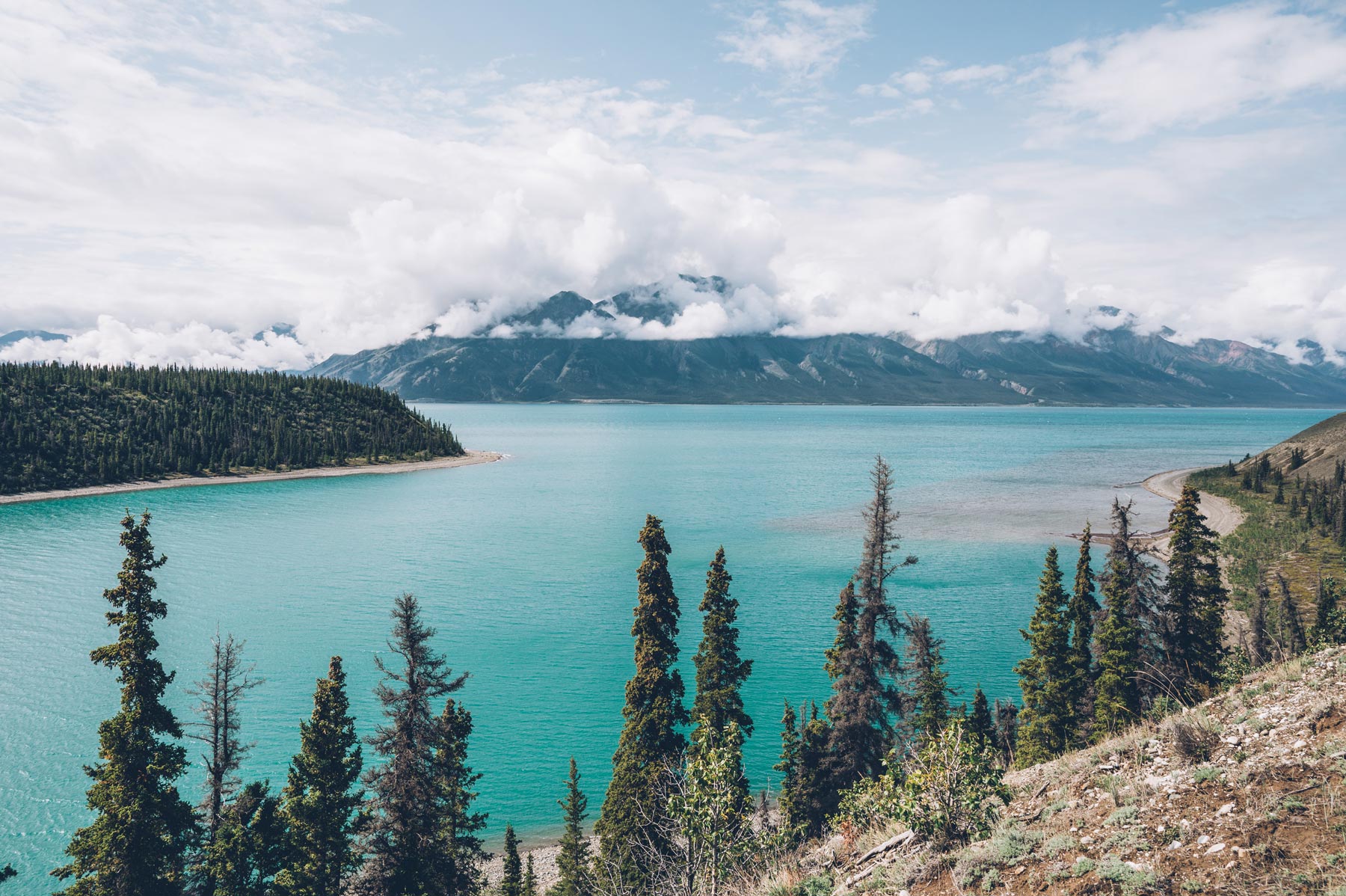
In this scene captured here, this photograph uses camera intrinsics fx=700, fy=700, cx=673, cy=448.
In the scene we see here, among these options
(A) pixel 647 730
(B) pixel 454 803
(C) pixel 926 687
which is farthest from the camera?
(C) pixel 926 687

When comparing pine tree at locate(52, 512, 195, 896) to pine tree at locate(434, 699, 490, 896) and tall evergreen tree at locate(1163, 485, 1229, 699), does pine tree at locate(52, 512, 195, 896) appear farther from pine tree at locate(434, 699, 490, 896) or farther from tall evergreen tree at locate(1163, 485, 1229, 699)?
tall evergreen tree at locate(1163, 485, 1229, 699)

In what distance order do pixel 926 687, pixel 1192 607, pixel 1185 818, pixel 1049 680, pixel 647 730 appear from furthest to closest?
pixel 1192 607, pixel 1049 680, pixel 926 687, pixel 647 730, pixel 1185 818

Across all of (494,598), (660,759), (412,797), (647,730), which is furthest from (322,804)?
(494,598)

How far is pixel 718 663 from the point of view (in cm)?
3462

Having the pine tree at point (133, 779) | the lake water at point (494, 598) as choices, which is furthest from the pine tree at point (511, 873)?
the pine tree at point (133, 779)

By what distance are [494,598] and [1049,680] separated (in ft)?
203

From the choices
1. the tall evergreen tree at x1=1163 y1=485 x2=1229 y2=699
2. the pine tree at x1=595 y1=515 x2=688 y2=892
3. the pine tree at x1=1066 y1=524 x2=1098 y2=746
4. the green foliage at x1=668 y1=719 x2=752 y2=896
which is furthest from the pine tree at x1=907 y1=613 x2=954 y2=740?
the green foliage at x1=668 y1=719 x2=752 y2=896

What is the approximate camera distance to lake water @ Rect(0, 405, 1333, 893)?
5012 centimetres

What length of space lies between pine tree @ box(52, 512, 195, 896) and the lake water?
18855 millimetres

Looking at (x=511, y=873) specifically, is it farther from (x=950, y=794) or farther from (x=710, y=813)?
(x=950, y=794)

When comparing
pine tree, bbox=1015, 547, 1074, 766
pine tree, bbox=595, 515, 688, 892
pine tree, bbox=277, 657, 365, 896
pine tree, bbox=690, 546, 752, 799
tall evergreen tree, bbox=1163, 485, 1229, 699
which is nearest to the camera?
pine tree, bbox=277, 657, 365, 896

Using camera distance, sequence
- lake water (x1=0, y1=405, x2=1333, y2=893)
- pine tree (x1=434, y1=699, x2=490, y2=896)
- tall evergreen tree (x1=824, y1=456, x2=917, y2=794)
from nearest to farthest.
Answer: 1. pine tree (x1=434, y1=699, x2=490, y2=896)
2. tall evergreen tree (x1=824, y1=456, x2=917, y2=794)
3. lake water (x1=0, y1=405, x2=1333, y2=893)

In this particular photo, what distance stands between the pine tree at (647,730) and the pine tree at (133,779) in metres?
16.9

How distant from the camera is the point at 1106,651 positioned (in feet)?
132
